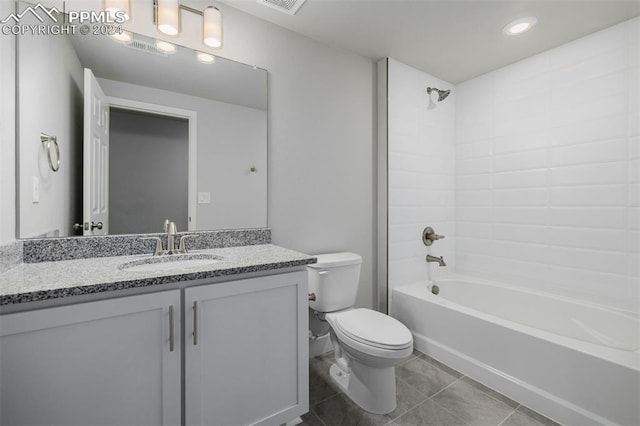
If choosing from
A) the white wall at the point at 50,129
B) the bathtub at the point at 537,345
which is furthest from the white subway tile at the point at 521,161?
the white wall at the point at 50,129

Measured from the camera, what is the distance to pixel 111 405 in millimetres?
923

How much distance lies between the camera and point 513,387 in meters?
1.65

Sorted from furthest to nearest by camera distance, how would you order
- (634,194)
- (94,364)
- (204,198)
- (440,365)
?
1. (440,365)
2. (634,194)
3. (204,198)
4. (94,364)

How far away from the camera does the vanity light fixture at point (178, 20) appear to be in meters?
1.45

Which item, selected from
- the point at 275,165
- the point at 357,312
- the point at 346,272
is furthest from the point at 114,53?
the point at 357,312

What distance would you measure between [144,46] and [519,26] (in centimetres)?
230

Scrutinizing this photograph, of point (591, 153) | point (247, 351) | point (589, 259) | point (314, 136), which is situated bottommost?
point (247, 351)

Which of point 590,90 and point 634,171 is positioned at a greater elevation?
point 590,90

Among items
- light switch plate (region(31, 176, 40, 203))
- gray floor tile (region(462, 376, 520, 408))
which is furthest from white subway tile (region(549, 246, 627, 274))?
light switch plate (region(31, 176, 40, 203))

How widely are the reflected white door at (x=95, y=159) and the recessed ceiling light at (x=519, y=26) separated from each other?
8.11 ft

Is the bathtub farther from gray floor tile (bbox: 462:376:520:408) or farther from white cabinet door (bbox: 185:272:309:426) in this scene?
white cabinet door (bbox: 185:272:309:426)

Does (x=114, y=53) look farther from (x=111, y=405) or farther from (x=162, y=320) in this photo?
(x=111, y=405)

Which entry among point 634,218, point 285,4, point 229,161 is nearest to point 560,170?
point 634,218

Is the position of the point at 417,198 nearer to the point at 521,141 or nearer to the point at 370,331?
the point at 521,141
